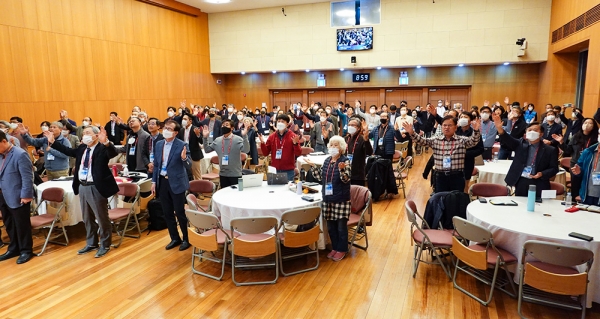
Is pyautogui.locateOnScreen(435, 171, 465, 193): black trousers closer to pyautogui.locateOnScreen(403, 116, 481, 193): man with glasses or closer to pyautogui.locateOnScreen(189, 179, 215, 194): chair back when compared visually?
pyautogui.locateOnScreen(403, 116, 481, 193): man with glasses

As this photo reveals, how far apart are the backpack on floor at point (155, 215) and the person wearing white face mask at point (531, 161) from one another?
5350mm

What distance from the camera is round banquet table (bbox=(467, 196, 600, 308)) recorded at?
11.7 feet

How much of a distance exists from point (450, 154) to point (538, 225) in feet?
4.91

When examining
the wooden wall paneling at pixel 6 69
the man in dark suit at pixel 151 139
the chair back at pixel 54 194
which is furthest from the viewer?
the wooden wall paneling at pixel 6 69

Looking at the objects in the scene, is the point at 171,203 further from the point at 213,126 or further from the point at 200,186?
the point at 213,126

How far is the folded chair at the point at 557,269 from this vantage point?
131 inches

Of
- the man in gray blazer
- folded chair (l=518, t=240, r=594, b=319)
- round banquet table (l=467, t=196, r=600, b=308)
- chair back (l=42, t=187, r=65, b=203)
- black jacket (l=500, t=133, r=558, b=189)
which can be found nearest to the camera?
folded chair (l=518, t=240, r=594, b=319)

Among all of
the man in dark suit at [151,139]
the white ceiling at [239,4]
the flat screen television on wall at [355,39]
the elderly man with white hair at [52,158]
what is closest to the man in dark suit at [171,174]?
the man in dark suit at [151,139]

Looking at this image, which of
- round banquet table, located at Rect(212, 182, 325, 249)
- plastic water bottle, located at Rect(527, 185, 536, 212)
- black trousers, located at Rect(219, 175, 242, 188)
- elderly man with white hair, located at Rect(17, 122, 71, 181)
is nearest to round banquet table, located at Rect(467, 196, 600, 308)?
plastic water bottle, located at Rect(527, 185, 536, 212)

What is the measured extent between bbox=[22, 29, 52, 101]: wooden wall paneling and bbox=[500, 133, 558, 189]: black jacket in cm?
1263

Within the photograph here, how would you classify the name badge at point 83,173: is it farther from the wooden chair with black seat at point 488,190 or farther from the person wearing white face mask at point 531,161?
the person wearing white face mask at point 531,161

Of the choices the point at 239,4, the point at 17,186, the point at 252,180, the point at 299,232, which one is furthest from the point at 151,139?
the point at 239,4

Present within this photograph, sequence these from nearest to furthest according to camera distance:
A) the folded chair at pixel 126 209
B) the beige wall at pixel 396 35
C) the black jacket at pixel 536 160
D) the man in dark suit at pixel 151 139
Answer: the black jacket at pixel 536 160
the folded chair at pixel 126 209
the man in dark suit at pixel 151 139
the beige wall at pixel 396 35

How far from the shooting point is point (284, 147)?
252 inches
